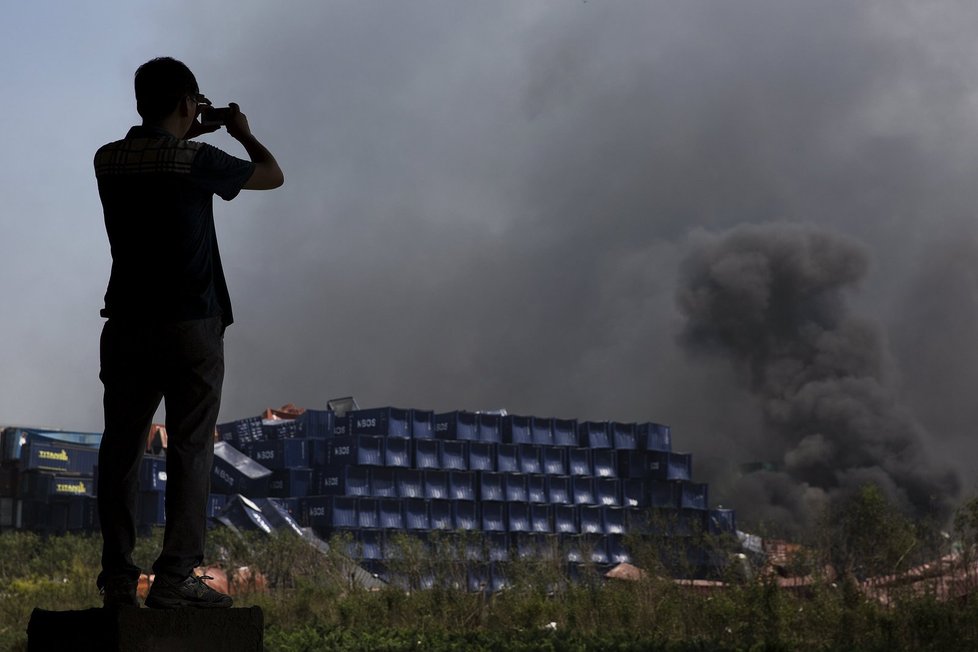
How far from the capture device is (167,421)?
2953 millimetres

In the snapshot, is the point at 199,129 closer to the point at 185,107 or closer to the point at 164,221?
the point at 185,107

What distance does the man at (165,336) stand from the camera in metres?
2.94

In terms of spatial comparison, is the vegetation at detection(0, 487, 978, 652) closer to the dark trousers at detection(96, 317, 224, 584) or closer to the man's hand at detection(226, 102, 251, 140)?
the dark trousers at detection(96, 317, 224, 584)

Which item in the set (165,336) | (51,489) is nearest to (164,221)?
(165,336)

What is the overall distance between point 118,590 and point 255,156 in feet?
3.80

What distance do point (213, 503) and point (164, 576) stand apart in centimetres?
1883

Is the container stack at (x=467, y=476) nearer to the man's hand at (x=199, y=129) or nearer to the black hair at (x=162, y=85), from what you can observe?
the man's hand at (x=199, y=129)

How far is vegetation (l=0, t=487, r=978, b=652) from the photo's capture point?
6586 millimetres

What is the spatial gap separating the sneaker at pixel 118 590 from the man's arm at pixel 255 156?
3.40ft

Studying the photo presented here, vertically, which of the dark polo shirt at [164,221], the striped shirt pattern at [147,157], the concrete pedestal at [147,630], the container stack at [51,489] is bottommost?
the concrete pedestal at [147,630]

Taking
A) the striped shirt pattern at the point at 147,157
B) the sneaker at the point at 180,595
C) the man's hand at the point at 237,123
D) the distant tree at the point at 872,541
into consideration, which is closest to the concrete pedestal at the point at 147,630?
the sneaker at the point at 180,595

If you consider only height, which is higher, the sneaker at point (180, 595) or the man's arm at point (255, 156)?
the man's arm at point (255, 156)

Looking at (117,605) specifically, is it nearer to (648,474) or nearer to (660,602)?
(660,602)

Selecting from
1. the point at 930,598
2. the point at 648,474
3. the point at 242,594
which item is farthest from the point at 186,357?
the point at 648,474
